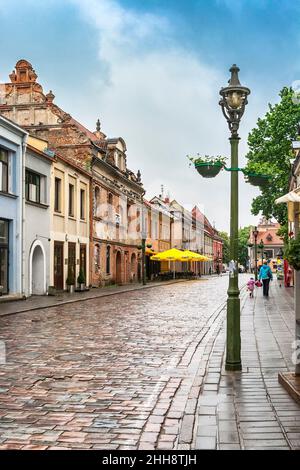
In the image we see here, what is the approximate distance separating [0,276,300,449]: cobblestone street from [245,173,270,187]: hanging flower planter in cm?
285

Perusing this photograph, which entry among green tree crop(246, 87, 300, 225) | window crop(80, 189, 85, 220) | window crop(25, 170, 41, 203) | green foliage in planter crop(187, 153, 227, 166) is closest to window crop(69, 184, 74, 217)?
window crop(80, 189, 85, 220)

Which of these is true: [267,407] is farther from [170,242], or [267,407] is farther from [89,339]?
[170,242]

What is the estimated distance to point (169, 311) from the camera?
60.7ft

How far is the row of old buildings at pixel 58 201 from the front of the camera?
23.2 meters

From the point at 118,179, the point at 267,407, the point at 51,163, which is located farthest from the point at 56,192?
the point at 267,407

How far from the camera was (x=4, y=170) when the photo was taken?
22.8 m

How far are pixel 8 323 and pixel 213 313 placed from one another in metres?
6.53

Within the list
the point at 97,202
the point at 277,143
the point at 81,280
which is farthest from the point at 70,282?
the point at 277,143

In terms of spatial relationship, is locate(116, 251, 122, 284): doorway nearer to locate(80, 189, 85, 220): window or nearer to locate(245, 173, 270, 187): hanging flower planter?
locate(80, 189, 85, 220): window

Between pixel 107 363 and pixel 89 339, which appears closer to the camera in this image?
pixel 107 363

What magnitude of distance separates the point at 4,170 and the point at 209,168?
1586 cm

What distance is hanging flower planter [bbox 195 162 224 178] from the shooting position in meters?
8.60

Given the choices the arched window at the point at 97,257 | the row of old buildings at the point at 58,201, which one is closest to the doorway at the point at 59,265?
the row of old buildings at the point at 58,201

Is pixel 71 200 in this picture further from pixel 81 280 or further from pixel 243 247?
pixel 243 247
